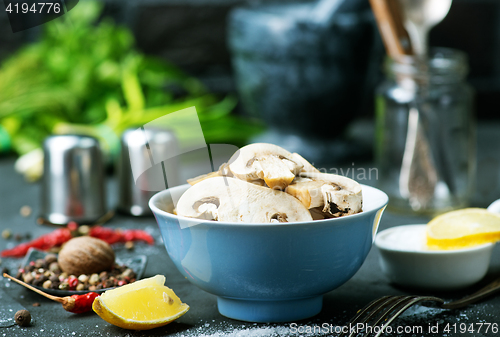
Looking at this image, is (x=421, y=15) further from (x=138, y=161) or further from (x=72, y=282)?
(x=72, y=282)

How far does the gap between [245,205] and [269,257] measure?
0.06 metres

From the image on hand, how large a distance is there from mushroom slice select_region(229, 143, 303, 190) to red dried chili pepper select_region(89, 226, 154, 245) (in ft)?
1.33

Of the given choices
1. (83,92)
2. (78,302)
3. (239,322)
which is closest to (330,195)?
(239,322)

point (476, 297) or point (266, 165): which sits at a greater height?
point (266, 165)

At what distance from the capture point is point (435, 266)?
2.21 ft

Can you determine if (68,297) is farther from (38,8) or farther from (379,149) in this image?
(379,149)

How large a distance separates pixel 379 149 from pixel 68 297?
2.51ft

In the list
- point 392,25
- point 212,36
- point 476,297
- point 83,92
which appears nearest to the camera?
point 476,297

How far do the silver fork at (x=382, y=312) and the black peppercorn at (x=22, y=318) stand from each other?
→ 341 mm

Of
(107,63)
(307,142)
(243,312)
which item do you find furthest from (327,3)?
(243,312)

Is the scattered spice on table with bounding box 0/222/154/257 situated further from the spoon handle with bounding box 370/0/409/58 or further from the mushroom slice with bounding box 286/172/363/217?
the spoon handle with bounding box 370/0/409/58

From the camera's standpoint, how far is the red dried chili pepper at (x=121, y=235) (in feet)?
3.08

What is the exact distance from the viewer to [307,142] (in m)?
1.43

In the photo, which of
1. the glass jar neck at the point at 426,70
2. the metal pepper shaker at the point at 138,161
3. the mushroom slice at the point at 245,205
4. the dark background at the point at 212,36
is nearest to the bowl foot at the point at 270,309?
the mushroom slice at the point at 245,205
